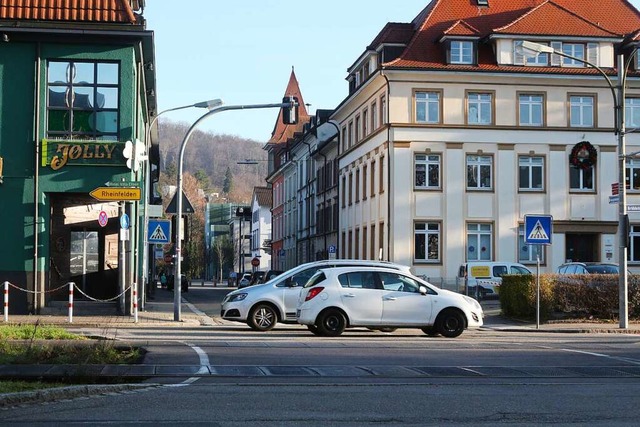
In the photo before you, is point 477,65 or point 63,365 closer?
point 63,365

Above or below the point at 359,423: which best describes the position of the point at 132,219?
above

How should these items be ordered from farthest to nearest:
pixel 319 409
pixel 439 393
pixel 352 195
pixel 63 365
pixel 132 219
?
pixel 352 195 < pixel 132 219 < pixel 63 365 < pixel 439 393 < pixel 319 409

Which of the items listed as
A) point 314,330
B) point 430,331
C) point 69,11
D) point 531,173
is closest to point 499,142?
point 531,173

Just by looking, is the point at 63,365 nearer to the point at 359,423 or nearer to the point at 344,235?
the point at 359,423

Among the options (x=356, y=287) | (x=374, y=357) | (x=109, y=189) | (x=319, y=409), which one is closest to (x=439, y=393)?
(x=319, y=409)

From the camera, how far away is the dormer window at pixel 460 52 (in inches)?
2034

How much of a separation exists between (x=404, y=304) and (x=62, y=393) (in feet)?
42.2

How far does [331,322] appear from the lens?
76.5 ft

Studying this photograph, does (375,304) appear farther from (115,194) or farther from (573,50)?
(573,50)

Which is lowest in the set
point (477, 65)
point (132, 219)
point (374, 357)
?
point (374, 357)

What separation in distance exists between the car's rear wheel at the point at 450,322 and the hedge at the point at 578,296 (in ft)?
24.7

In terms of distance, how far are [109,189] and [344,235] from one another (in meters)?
35.6

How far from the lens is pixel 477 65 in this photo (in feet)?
169

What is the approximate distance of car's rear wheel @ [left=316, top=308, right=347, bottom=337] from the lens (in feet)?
76.3
